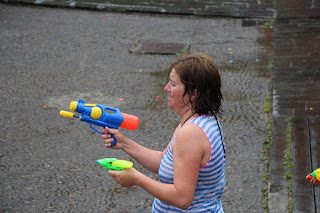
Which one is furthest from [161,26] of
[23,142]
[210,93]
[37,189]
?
[210,93]

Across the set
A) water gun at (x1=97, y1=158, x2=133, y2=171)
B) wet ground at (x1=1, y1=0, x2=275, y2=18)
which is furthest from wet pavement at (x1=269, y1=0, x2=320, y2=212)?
water gun at (x1=97, y1=158, x2=133, y2=171)

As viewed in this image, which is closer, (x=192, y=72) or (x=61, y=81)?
(x=192, y=72)

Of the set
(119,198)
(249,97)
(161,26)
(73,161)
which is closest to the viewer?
(119,198)

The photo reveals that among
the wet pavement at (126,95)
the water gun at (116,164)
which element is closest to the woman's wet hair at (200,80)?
the water gun at (116,164)

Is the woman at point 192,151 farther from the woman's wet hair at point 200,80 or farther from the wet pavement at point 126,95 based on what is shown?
the wet pavement at point 126,95

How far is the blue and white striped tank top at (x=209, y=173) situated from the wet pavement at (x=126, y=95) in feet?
6.68

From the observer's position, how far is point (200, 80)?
8.02 ft

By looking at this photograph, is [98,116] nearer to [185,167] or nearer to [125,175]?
[125,175]

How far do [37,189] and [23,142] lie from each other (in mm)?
1050

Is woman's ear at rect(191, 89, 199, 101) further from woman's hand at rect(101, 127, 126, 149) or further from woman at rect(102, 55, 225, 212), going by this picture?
woman's hand at rect(101, 127, 126, 149)

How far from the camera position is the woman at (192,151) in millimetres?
2381

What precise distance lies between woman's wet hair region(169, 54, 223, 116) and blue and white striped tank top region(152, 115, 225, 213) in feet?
0.20

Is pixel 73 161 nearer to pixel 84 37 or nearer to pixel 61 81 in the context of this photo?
pixel 61 81

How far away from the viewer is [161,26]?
10.3 m
